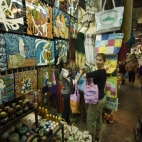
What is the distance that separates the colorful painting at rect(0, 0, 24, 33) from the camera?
1.11m

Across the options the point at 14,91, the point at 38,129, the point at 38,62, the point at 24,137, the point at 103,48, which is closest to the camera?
the point at 24,137

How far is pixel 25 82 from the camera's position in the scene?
1.42 meters

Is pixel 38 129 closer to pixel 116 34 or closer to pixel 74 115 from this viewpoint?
pixel 74 115

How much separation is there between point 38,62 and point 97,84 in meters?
0.90

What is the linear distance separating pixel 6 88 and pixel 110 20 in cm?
171

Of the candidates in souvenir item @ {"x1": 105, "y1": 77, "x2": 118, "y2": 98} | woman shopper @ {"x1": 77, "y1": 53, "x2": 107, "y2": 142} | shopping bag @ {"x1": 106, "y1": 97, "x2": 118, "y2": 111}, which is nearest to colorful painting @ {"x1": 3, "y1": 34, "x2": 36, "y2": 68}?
woman shopper @ {"x1": 77, "y1": 53, "x2": 107, "y2": 142}

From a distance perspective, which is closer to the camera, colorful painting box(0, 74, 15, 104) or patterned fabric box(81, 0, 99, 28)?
colorful painting box(0, 74, 15, 104)

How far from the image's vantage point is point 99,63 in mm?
1392

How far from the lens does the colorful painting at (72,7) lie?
207cm

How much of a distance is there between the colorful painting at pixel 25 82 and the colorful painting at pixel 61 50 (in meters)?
0.53

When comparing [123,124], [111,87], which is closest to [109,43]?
[111,87]

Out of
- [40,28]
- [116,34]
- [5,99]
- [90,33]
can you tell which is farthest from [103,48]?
[5,99]

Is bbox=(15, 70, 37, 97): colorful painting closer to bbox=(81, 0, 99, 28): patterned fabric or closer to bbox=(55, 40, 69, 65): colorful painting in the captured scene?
bbox=(55, 40, 69, 65): colorful painting

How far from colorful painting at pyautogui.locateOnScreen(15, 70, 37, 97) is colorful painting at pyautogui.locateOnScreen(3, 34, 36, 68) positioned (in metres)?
0.12
